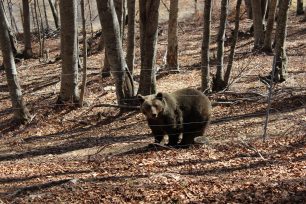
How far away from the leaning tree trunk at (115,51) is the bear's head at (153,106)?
14.6 ft

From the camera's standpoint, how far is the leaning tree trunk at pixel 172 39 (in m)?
18.7

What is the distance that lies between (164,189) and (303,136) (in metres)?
4.52

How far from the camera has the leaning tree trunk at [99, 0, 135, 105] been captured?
44.0 ft

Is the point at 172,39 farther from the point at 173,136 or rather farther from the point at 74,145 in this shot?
the point at 173,136

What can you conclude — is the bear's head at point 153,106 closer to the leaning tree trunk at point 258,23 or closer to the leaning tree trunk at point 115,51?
the leaning tree trunk at point 115,51

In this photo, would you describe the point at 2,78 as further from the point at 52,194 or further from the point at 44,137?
the point at 52,194

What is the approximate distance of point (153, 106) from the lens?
9.56 meters

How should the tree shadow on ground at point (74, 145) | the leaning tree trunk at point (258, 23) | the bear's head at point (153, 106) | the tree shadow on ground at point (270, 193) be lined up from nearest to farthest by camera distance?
1. the tree shadow on ground at point (270, 193)
2. the bear's head at point (153, 106)
3. the tree shadow on ground at point (74, 145)
4. the leaning tree trunk at point (258, 23)

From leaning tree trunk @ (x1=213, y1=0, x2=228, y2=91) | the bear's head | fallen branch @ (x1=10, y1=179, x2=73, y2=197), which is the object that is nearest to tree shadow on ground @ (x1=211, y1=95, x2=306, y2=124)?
leaning tree trunk @ (x1=213, y1=0, x2=228, y2=91)

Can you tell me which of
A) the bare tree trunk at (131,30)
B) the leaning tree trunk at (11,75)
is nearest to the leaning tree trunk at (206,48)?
the bare tree trunk at (131,30)

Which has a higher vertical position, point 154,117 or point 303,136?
point 154,117

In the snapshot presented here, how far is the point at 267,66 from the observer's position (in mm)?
19172

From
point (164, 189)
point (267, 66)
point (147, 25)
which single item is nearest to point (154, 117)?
point (164, 189)

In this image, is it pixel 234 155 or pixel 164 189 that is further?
pixel 234 155
